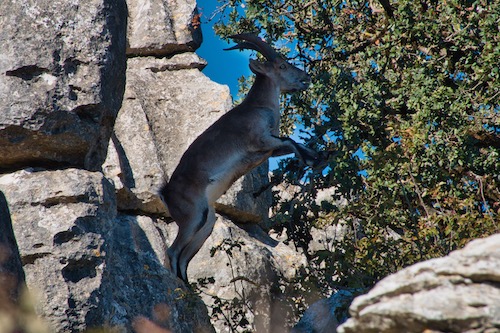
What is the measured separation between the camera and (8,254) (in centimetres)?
496

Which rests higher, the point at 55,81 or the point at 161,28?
the point at 161,28

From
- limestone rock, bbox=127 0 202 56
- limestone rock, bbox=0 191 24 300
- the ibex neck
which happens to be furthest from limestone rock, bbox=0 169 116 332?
limestone rock, bbox=127 0 202 56

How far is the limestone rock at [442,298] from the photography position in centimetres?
288

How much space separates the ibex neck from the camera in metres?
9.05

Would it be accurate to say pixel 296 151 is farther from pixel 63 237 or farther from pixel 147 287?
pixel 63 237

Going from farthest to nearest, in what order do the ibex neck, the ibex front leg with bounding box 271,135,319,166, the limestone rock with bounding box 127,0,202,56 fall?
the limestone rock with bounding box 127,0,202,56, the ibex neck, the ibex front leg with bounding box 271,135,319,166

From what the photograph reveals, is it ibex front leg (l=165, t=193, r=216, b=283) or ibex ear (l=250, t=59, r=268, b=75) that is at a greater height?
ibex ear (l=250, t=59, r=268, b=75)

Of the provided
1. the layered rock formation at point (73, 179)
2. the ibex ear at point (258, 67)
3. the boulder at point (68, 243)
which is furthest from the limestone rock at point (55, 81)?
the ibex ear at point (258, 67)

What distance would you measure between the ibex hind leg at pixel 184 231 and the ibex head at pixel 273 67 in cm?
199

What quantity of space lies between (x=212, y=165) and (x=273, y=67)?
1.64 metres

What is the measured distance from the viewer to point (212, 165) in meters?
8.52

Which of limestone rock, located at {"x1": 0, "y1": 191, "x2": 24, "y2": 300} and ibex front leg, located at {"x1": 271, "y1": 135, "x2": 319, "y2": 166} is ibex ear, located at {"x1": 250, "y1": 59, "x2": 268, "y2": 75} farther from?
limestone rock, located at {"x1": 0, "y1": 191, "x2": 24, "y2": 300}

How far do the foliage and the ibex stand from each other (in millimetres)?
386

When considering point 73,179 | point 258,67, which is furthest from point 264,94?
point 73,179
